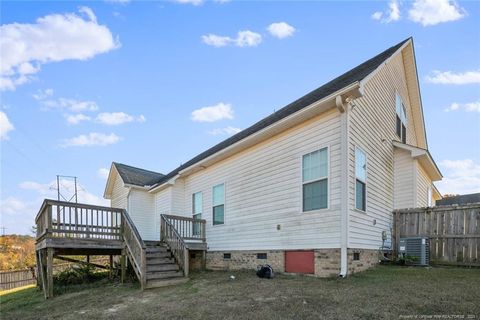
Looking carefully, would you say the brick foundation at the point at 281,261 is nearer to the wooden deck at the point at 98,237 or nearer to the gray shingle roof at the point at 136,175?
the wooden deck at the point at 98,237

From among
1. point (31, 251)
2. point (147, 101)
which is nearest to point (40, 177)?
point (31, 251)

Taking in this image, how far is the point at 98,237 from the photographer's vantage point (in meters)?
10.8

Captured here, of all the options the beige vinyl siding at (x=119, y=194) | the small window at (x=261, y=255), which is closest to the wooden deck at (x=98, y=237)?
the small window at (x=261, y=255)

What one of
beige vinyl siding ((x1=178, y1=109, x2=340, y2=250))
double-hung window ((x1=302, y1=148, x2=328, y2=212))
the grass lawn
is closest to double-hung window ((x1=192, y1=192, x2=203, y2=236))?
beige vinyl siding ((x1=178, y1=109, x2=340, y2=250))

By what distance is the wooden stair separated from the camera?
30.6ft

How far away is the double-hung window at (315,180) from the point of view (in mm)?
8547

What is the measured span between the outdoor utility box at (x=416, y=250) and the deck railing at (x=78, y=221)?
8.77 m

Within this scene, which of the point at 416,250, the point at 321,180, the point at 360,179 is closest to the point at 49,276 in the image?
the point at 321,180

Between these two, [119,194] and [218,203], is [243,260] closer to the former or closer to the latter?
[218,203]

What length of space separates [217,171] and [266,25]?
19.8 ft

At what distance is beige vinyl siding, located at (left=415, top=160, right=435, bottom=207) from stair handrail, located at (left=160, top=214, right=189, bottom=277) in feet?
25.2

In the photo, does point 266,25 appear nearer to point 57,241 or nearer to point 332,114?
point 332,114

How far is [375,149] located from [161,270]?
7.25 metres

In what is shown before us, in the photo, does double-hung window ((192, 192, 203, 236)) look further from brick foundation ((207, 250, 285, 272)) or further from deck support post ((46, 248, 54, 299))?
deck support post ((46, 248, 54, 299))
